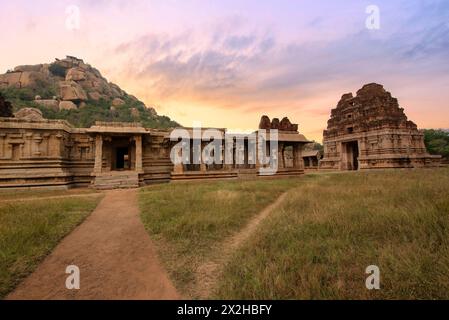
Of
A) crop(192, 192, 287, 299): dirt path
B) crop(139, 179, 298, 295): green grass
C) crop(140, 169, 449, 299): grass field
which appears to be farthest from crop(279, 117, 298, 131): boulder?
crop(192, 192, 287, 299): dirt path

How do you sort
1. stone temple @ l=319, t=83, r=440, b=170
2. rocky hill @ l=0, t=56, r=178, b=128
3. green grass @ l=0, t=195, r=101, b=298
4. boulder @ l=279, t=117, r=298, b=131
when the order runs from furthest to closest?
rocky hill @ l=0, t=56, r=178, b=128
stone temple @ l=319, t=83, r=440, b=170
boulder @ l=279, t=117, r=298, b=131
green grass @ l=0, t=195, r=101, b=298

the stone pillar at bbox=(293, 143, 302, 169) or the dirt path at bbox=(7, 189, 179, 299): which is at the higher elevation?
the stone pillar at bbox=(293, 143, 302, 169)

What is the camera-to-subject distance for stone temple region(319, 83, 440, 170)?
30.1 metres

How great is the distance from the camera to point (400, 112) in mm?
32656

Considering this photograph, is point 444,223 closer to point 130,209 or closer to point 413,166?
point 130,209

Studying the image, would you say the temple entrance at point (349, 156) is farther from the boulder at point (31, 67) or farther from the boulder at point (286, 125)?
the boulder at point (31, 67)

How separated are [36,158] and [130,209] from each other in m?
13.2

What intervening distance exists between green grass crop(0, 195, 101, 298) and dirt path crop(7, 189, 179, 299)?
0.20 m

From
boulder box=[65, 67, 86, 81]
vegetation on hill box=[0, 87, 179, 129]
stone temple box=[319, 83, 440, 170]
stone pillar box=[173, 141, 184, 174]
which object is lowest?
stone pillar box=[173, 141, 184, 174]

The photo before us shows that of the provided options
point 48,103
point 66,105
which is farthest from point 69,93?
point 48,103

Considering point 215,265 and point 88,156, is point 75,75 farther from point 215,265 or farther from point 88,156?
point 215,265

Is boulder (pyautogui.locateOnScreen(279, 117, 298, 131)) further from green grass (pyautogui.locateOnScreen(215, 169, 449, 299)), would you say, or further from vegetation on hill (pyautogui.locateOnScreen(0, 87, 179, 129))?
vegetation on hill (pyautogui.locateOnScreen(0, 87, 179, 129))

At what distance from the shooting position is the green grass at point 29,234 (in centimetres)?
410

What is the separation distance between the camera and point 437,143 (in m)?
42.4
